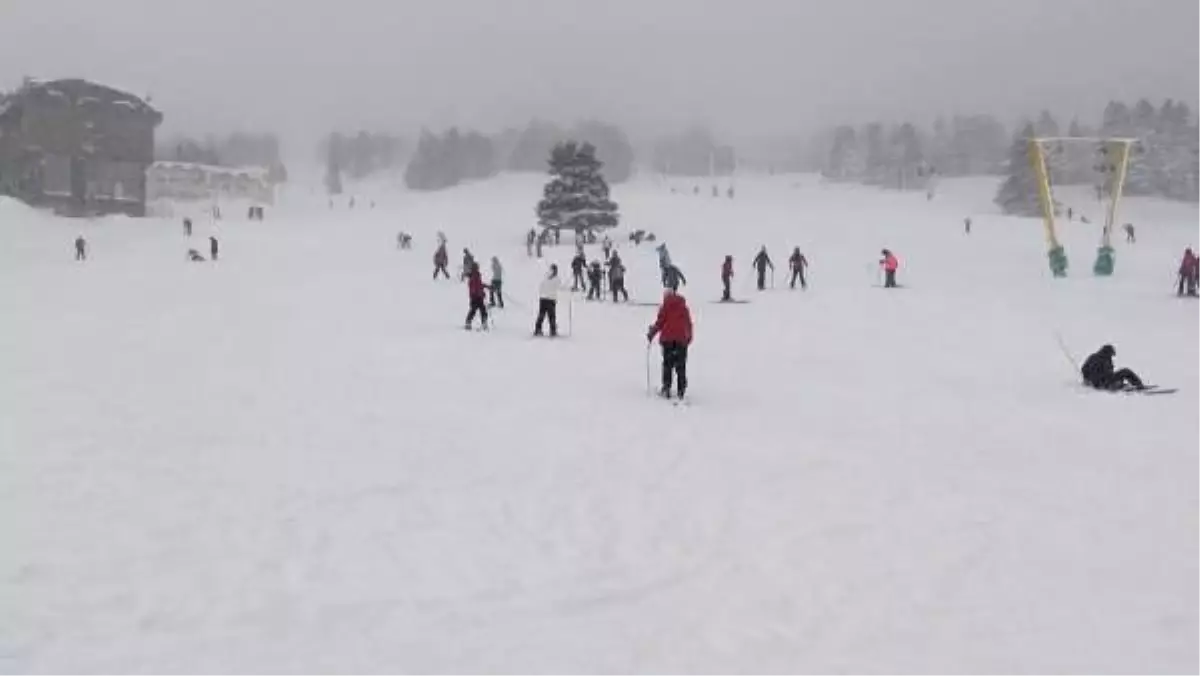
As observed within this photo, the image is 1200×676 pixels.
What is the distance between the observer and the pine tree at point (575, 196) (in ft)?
201

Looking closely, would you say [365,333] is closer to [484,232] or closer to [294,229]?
[484,232]

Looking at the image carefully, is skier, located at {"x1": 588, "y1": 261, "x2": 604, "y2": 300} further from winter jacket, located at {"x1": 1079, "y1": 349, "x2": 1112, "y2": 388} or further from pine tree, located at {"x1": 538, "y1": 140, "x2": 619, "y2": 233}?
pine tree, located at {"x1": 538, "y1": 140, "x2": 619, "y2": 233}

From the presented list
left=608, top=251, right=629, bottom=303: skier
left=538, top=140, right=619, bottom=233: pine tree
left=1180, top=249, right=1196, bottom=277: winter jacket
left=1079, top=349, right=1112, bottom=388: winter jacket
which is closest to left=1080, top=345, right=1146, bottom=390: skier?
left=1079, top=349, right=1112, bottom=388: winter jacket

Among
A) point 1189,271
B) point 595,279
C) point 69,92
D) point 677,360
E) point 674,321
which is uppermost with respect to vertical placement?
point 69,92

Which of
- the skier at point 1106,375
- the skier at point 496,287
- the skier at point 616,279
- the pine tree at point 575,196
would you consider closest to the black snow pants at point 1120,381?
the skier at point 1106,375

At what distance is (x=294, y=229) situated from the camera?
230ft

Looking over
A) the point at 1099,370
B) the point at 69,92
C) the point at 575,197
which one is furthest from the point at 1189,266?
the point at 69,92

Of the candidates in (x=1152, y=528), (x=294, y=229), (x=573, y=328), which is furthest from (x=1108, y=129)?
(x=1152, y=528)

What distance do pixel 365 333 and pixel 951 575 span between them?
15.8 metres

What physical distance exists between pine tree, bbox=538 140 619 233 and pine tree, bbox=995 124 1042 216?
146 ft

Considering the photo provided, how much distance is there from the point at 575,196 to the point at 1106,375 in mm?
46581

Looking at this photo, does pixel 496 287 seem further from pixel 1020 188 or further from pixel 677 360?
pixel 1020 188

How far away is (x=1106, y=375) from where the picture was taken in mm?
16688

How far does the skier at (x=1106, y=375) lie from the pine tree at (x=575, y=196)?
150ft
